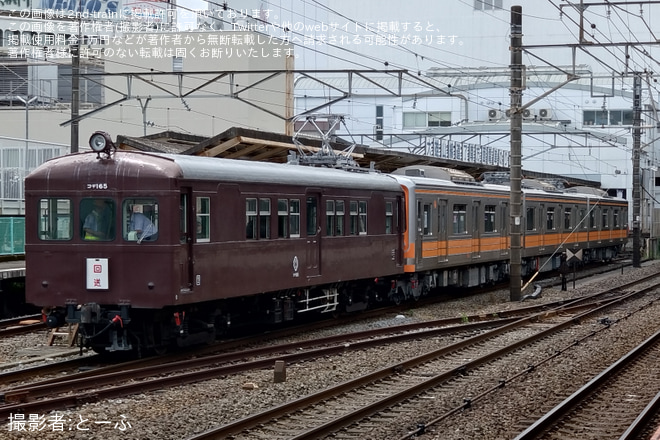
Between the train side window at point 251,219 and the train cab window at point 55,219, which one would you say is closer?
the train cab window at point 55,219

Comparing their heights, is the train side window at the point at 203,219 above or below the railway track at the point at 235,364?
above

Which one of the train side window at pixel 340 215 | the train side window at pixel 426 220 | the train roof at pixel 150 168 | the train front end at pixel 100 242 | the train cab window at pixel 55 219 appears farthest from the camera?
the train side window at pixel 426 220

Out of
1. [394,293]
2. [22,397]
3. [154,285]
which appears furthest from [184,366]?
[394,293]

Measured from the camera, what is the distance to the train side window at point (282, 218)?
16.2m

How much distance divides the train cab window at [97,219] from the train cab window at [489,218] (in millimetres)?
14798

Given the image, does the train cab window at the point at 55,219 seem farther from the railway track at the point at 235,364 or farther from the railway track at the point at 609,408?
the railway track at the point at 609,408

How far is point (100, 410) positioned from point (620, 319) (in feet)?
41.5

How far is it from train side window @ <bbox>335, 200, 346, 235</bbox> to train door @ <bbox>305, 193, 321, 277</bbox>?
79cm

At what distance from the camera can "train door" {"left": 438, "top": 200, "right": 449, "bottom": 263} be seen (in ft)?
76.5

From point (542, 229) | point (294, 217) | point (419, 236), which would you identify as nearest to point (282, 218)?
point (294, 217)

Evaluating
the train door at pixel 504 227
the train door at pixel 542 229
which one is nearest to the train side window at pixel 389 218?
the train door at pixel 504 227

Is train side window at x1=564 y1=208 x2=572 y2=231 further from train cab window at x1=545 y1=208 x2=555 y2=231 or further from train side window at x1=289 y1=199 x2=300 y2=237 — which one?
train side window at x1=289 y1=199 x2=300 y2=237

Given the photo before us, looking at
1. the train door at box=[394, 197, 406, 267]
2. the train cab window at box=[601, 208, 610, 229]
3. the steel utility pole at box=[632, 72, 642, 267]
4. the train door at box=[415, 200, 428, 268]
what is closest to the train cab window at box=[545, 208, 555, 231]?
the steel utility pole at box=[632, 72, 642, 267]

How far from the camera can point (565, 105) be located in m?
63.6
